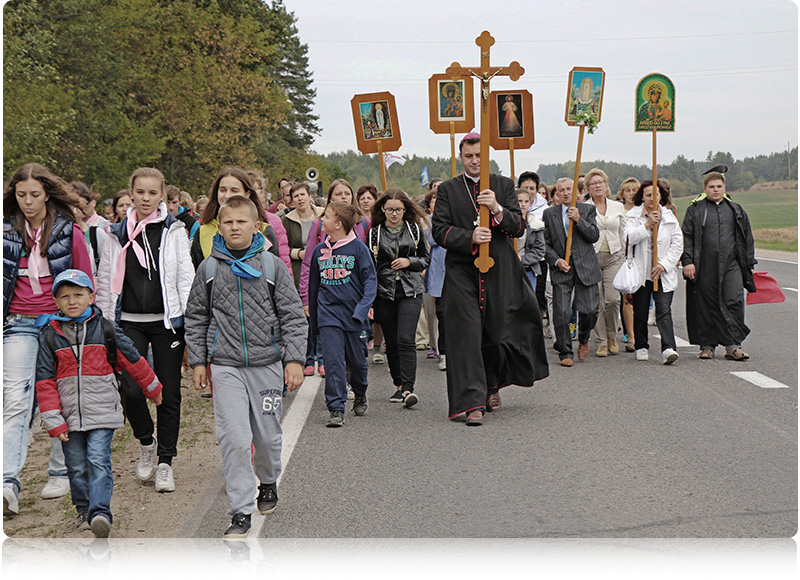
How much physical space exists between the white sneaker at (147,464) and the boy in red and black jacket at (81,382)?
91cm

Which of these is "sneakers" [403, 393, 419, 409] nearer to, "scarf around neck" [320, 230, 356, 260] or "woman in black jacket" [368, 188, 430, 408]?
"woman in black jacket" [368, 188, 430, 408]

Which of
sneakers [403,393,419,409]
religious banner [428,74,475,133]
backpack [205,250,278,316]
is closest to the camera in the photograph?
backpack [205,250,278,316]

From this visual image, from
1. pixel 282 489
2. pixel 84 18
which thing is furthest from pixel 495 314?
pixel 84 18

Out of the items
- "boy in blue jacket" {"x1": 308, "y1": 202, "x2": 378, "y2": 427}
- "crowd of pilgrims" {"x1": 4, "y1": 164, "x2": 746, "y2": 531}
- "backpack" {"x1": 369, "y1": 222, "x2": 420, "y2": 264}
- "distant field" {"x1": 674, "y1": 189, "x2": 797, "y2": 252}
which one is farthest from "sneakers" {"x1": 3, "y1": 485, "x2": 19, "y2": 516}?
"distant field" {"x1": 674, "y1": 189, "x2": 797, "y2": 252}

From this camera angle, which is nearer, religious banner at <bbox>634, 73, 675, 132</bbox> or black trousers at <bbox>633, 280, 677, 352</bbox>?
black trousers at <bbox>633, 280, 677, 352</bbox>

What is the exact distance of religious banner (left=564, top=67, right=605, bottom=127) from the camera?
11.6 m

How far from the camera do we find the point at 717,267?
11.5 m

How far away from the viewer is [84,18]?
31.8 m

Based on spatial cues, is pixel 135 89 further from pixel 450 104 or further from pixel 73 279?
pixel 73 279

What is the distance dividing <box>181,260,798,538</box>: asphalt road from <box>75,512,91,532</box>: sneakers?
0.54 metres

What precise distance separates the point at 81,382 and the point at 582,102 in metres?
7.79

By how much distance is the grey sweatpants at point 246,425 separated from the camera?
5277 millimetres

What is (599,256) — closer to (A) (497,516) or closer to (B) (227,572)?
(A) (497,516)

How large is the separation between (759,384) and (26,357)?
22.1 feet
